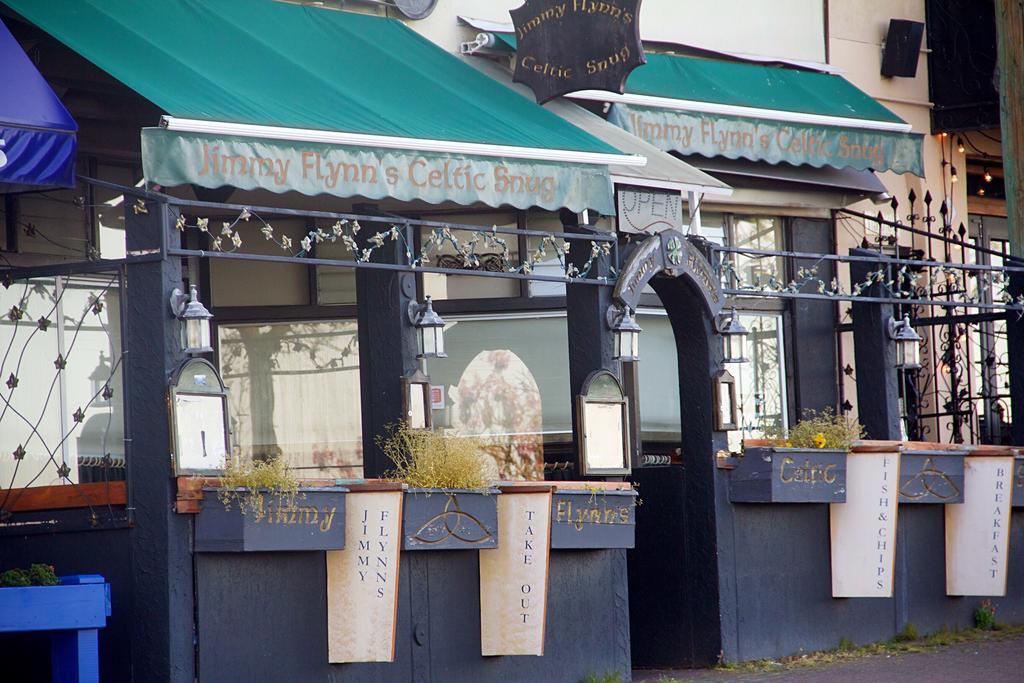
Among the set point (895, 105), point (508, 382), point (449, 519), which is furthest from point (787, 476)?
point (895, 105)

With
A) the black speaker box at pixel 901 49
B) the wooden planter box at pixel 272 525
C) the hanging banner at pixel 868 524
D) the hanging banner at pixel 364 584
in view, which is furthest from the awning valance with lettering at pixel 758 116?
the wooden planter box at pixel 272 525

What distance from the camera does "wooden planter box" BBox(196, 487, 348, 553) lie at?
8.39 metres

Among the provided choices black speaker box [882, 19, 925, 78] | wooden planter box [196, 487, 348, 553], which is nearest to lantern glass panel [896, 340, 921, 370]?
black speaker box [882, 19, 925, 78]

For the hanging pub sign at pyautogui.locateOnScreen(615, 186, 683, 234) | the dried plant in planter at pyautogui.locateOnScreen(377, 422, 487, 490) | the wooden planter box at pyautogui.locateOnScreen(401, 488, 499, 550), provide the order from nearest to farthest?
1. the wooden planter box at pyautogui.locateOnScreen(401, 488, 499, 550)
2. the dried plant in planter at pyautogui.locateOnScreen(377, 422, 487, 490)
3. the hanging pub sign at pyautogui.locateOnScreen(615, 186, 683, 234)

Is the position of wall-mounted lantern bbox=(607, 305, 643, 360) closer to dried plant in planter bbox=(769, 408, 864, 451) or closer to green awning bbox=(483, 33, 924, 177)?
dried plant in planter bbox=(769, 408, 864, 451)

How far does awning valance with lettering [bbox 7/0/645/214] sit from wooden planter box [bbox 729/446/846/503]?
199 centimetres

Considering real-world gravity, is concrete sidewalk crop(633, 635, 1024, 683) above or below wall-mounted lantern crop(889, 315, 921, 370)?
below

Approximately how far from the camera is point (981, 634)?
12.3 metres

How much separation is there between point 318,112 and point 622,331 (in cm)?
245

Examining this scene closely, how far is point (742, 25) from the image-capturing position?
576 inches

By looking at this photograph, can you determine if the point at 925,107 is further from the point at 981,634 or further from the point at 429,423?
the point at 429,423

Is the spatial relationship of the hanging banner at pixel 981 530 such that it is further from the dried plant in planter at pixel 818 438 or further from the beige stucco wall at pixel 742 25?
the beige stucco wall at pixel 742 25

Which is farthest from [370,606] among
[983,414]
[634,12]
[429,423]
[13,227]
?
[983,414]

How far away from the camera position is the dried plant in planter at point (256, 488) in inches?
330
